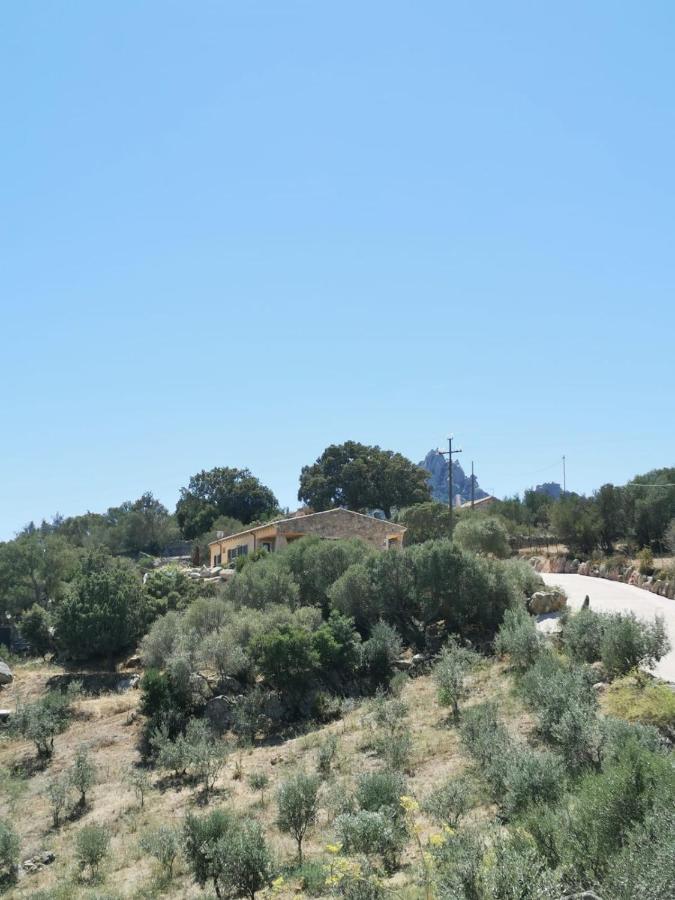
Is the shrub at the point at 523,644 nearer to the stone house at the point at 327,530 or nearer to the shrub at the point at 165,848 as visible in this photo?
the shrub at the point at 165,848

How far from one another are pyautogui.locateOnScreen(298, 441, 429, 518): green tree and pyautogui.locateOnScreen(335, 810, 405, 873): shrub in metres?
54.4

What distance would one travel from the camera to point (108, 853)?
1509cm

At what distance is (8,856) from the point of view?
49.4 ft

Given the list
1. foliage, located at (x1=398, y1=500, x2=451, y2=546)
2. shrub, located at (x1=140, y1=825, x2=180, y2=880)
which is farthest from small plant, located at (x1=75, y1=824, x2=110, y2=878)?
foliage, located at (x1=398, y1=500, x2=451, y2=546)

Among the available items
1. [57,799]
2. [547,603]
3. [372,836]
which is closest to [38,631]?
[57,799]

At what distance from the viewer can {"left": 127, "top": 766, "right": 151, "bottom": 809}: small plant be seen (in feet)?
60.6

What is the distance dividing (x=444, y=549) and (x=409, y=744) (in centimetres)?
1192

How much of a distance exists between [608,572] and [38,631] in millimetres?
28158

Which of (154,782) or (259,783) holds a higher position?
(259,783)

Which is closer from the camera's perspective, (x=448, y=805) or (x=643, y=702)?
(x=448, y=805)

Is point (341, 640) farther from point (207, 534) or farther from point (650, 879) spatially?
point (207, 534)

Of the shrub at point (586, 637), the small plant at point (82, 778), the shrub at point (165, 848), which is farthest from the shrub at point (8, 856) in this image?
the shrub at point (586, 637)

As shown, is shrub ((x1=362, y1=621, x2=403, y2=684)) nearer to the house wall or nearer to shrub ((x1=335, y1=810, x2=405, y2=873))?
shrub ((x1=335, y1=810, x2=405, y2=873))

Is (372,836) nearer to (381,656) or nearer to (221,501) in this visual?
(381,656)
